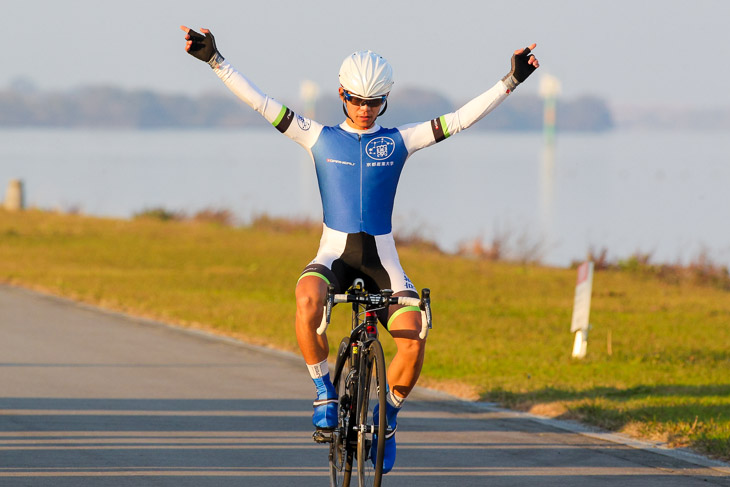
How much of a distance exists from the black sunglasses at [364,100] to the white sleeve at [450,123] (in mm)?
285

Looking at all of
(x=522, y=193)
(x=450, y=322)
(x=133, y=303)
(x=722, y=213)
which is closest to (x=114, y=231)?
(x=133, y=303)

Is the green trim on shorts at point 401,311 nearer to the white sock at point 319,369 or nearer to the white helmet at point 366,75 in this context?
the white sock at point 319,369

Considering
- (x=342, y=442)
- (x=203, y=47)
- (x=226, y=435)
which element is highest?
(x=203, y=47)

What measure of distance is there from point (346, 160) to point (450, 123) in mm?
694

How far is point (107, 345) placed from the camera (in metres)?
13.2

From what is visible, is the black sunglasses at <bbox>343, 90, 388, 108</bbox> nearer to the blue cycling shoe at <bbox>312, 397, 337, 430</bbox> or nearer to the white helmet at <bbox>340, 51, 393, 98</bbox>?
the white helmet at <bbox>340, 51, 393, 98</bbox>

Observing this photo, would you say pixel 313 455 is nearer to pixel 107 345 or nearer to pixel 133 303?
Result: pixel 107 345

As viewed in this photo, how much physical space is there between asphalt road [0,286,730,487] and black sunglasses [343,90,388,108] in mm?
2396

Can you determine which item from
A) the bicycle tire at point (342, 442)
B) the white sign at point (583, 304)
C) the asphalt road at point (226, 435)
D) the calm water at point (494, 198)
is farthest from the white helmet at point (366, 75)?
the calm water at point (494, 198)

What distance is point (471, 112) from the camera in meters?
7.17

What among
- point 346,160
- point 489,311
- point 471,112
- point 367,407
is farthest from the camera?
point 489,311

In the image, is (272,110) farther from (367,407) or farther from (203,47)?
(367,407)

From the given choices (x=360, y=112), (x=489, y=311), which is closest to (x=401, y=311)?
(x=360, y=112)

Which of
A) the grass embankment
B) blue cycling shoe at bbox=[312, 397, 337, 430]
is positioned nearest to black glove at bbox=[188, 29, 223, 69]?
blue cycling shoe at bbox=[312, 397, 337, 430]
